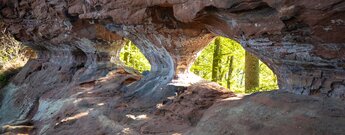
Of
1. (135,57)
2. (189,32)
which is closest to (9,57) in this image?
(135,57)

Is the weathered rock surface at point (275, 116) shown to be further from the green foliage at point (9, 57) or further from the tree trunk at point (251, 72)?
the green foliage at point (9, 57)

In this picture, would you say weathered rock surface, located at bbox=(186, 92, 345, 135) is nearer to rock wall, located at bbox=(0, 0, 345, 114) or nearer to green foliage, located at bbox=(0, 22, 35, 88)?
rock wall, located at bbox=(0, 0, 345, 114)

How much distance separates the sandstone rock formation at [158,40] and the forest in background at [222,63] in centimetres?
328

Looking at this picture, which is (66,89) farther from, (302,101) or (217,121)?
(302,101)

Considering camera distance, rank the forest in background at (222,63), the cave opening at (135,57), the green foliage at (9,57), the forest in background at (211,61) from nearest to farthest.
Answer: the forest in background at (222,63) → the forest in background at (211,61) → the green foliage at (9,57) → the cave opening at (135,57)

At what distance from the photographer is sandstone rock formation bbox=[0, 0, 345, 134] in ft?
10.6

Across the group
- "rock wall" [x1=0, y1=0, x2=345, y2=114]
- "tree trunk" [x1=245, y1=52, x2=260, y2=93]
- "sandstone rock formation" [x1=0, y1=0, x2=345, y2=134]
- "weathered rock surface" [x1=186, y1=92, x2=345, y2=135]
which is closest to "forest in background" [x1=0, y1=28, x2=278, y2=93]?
"tree trunk" [x1=245, y1=52, x2=260, y2=93]

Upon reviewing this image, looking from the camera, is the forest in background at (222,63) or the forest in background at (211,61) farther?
the forest in background at (211,61)

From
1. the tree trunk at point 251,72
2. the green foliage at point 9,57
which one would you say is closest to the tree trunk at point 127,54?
the green foliage at point 9,57

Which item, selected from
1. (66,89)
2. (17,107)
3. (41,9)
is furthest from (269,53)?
(17,107)

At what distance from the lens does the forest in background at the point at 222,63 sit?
1138cm

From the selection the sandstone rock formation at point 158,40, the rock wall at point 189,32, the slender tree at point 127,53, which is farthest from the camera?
the slender tree at point 127,53

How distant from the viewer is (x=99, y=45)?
30.7ft

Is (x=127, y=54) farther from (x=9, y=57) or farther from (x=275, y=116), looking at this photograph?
(x=275, y=116)
